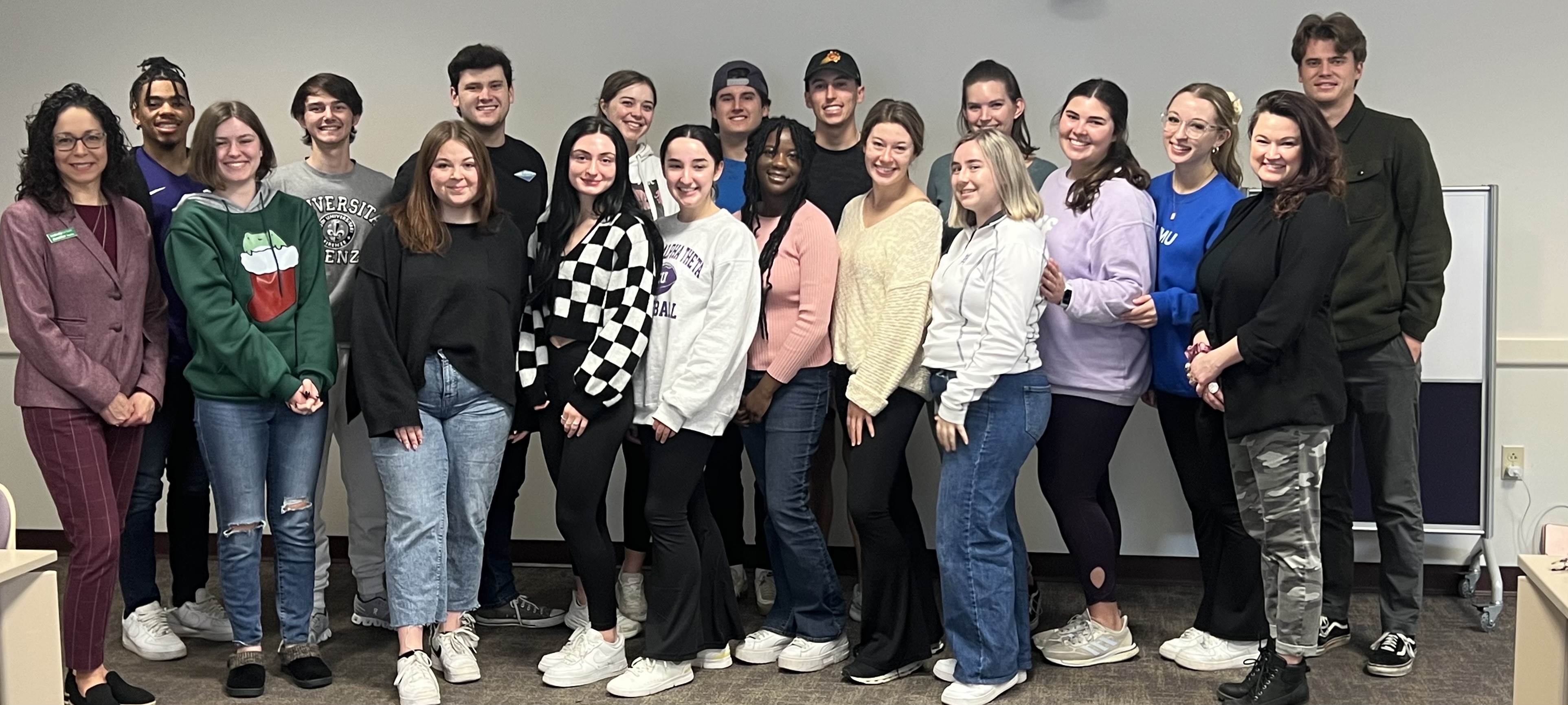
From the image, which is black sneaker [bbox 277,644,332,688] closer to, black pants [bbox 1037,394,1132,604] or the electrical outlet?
black pants [bbox 1037,394,1132,604]

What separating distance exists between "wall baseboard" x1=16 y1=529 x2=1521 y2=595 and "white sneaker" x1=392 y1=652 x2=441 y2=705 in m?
0.93

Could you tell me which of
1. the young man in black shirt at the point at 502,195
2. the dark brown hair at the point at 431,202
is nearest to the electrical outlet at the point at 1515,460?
the young man in black shirt at the point at 502,195

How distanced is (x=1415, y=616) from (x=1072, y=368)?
118 centimetres

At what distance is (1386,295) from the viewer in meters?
3.51

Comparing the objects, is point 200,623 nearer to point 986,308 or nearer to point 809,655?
point 809,655

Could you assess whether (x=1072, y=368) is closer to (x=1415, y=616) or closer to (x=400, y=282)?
(x=1415, y=616)

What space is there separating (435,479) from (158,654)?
1054mm

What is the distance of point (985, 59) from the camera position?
438 cm

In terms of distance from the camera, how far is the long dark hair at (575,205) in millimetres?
3324

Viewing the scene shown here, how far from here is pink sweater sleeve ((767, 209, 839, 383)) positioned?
11.0 ft

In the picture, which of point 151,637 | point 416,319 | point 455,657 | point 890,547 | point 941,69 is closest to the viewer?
point 416,319

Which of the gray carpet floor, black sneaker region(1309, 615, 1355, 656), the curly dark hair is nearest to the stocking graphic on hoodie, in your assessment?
the curly dark hair

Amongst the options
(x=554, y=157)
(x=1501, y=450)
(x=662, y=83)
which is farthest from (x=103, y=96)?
(x=1501, y=450)

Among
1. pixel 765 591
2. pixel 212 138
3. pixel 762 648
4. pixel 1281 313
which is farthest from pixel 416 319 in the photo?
pixel 1281 313
